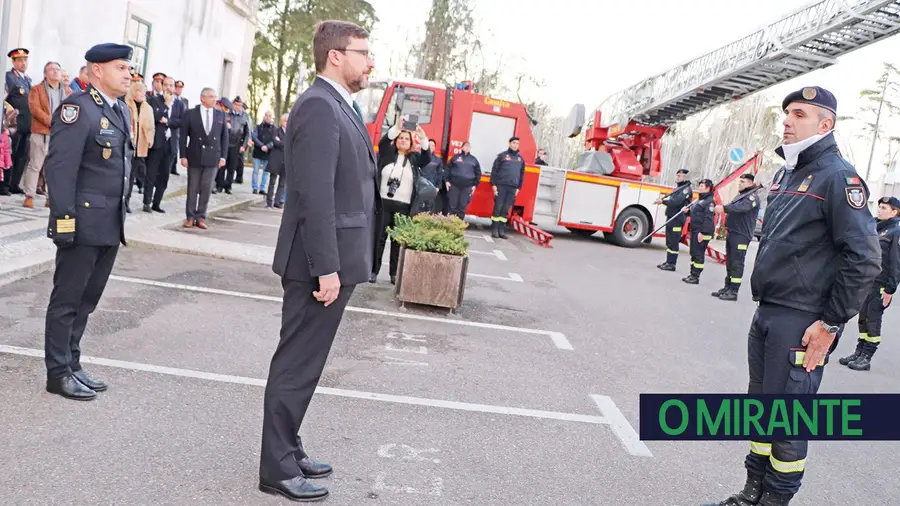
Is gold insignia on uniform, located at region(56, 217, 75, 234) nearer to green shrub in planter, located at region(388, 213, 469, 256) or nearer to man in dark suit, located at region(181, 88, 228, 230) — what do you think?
green shrub in planter, located at region(388, 213, 469, 256)

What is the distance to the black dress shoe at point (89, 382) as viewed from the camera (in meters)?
4.66

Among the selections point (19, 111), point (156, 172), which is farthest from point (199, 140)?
point (19, 111)

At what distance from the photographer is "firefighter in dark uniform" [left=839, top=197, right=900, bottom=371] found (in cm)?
839

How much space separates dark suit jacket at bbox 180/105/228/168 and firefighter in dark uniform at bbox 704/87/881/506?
28.6 feet

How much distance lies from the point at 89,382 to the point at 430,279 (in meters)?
3.95

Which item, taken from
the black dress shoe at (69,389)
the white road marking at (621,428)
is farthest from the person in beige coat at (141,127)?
the white road marking at (621,428)

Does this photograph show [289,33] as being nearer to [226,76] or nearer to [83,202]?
[226,76]

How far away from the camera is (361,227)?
3609 mm

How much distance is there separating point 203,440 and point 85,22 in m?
11.8

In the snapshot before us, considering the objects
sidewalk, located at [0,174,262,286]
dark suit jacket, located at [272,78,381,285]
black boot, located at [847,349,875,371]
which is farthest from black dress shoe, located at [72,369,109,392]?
black boot, located at [847,349,875,371]

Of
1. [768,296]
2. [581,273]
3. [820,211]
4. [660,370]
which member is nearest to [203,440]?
[768,296]

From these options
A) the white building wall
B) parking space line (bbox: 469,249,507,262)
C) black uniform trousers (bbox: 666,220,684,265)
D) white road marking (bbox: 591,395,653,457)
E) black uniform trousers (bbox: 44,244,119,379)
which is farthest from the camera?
black uniform trousers (bbox: 666,220,684,265)

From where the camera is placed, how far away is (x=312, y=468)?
3.88 m

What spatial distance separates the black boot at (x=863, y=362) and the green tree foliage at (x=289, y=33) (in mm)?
27208
